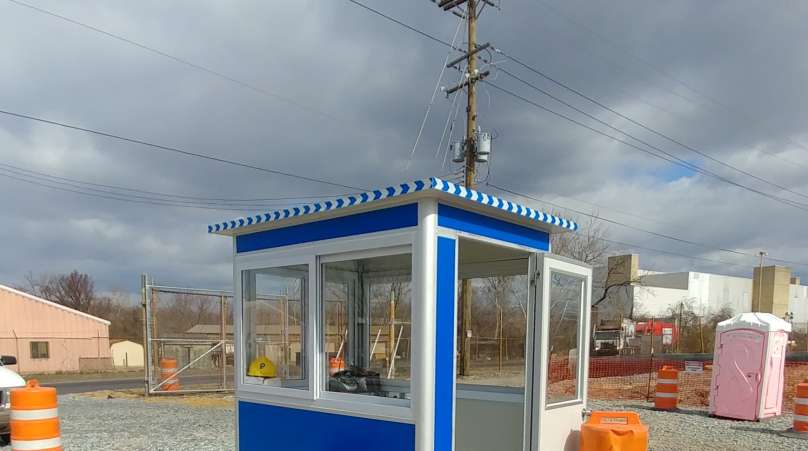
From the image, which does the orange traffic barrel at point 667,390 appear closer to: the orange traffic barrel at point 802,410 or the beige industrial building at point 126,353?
the orange traffic barrel at point 802,410

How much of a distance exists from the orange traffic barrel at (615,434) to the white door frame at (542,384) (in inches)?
7.8

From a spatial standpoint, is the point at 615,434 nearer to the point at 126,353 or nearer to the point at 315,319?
the point at 315,319

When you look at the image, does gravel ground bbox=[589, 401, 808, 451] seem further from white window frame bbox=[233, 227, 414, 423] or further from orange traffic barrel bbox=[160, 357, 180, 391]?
orange traffic barrel bbox=[160, 357, 180, 391]

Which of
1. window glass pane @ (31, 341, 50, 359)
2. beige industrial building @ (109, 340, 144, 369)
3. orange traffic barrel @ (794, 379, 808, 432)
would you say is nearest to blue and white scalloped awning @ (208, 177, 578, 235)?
orange traffic barrel @ (794, 379, 808, 432)

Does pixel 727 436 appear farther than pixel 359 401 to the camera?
Yes

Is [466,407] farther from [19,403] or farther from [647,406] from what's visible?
[647,406]

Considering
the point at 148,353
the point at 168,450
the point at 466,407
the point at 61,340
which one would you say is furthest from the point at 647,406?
the point at 61,340

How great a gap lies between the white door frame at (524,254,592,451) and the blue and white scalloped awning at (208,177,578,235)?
0.36m

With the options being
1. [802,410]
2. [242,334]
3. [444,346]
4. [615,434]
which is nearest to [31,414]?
[242,334]

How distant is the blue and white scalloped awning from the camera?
3689mm

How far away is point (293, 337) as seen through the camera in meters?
5.12

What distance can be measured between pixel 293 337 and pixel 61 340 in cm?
3194

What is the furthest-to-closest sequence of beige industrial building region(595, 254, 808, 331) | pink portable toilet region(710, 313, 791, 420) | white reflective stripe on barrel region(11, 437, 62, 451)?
1. beige industrial building region(595, 254, 808, 331)
2. pink portable toilet region(710, 313, 791, 420)
3. white reflective stripe on barrel region(11, 437, 62, 451)

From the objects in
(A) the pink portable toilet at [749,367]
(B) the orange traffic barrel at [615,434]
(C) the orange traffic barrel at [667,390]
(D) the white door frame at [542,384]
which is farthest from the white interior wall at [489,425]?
(C) the orange traffic barrel at [667,390]
